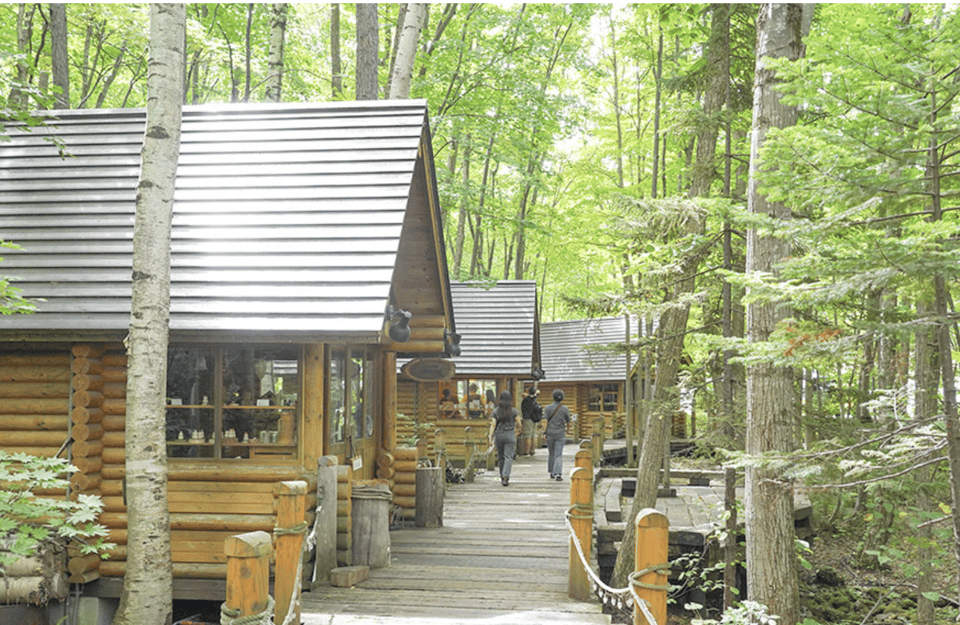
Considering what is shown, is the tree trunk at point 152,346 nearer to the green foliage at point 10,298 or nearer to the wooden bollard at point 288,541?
the green foliage at point 10,298

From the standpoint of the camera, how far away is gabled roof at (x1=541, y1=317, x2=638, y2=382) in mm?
30594

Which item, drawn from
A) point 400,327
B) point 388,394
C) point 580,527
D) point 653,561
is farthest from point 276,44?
point 653,561

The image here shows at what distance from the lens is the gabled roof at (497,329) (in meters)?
23.0

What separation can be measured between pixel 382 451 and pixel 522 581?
4412mm

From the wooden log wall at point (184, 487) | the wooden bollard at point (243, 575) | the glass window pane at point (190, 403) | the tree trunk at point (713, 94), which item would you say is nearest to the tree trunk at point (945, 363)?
Result: the wooden bollard at point (243, 575)

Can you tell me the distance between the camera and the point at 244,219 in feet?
30.7

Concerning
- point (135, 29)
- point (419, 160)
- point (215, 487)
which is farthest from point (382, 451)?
point (135, 29)

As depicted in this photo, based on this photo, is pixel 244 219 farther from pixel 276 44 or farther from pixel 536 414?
pixel 536 414

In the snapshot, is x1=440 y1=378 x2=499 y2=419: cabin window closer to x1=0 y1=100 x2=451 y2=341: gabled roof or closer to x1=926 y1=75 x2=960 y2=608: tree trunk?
x1=0 y1=100 x2=451 y2=341: gabled roof

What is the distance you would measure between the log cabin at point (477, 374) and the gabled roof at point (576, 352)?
494 centimetres

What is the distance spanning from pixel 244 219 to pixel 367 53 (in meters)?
6.79

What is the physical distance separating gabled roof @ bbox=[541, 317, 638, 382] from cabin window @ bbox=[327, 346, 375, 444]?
59.3 feet

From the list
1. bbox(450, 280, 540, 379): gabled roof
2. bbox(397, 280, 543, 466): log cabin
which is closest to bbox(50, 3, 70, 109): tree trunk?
bbox(397, 280, 543, 466): log cabin

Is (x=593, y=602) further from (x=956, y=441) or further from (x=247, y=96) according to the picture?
(x=247, y=96)
